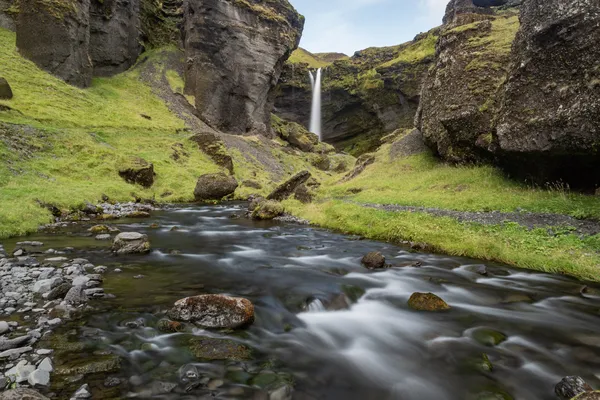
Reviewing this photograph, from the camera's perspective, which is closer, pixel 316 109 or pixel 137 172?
pixel 137 172

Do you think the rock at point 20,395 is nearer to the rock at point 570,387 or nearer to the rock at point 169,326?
the rock at point 169,326

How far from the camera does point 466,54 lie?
97.7ft

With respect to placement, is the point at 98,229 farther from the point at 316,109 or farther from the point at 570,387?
the point at 316,109

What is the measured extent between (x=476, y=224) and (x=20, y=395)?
15351mm

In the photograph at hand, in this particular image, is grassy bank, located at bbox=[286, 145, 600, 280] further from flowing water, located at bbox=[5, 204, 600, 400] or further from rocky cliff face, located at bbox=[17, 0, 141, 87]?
rocky cliff face, located at bbox=[17, 0, 141, 87]

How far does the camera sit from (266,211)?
24.4 metres

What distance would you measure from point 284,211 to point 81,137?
87.4ft

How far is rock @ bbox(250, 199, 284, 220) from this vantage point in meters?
24.2

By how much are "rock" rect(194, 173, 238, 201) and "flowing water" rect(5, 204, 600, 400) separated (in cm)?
2315

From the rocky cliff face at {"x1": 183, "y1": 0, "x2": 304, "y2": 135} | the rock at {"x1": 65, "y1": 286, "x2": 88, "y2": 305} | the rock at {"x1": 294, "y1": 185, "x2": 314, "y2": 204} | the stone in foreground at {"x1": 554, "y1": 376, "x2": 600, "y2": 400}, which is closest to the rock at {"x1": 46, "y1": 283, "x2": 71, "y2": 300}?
the rock at {"x1": 65, "y1": 286, "x2": 88, "y2": 305}

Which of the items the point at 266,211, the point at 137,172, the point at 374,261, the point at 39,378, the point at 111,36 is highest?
the point at 111,36

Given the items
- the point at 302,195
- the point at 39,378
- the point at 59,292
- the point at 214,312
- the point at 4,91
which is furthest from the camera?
the point at 4,91

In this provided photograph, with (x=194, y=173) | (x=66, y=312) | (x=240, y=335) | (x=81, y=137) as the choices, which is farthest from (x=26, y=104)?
(x=240, y=335)

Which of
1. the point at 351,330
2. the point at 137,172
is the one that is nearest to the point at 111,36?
the point at 137,172
